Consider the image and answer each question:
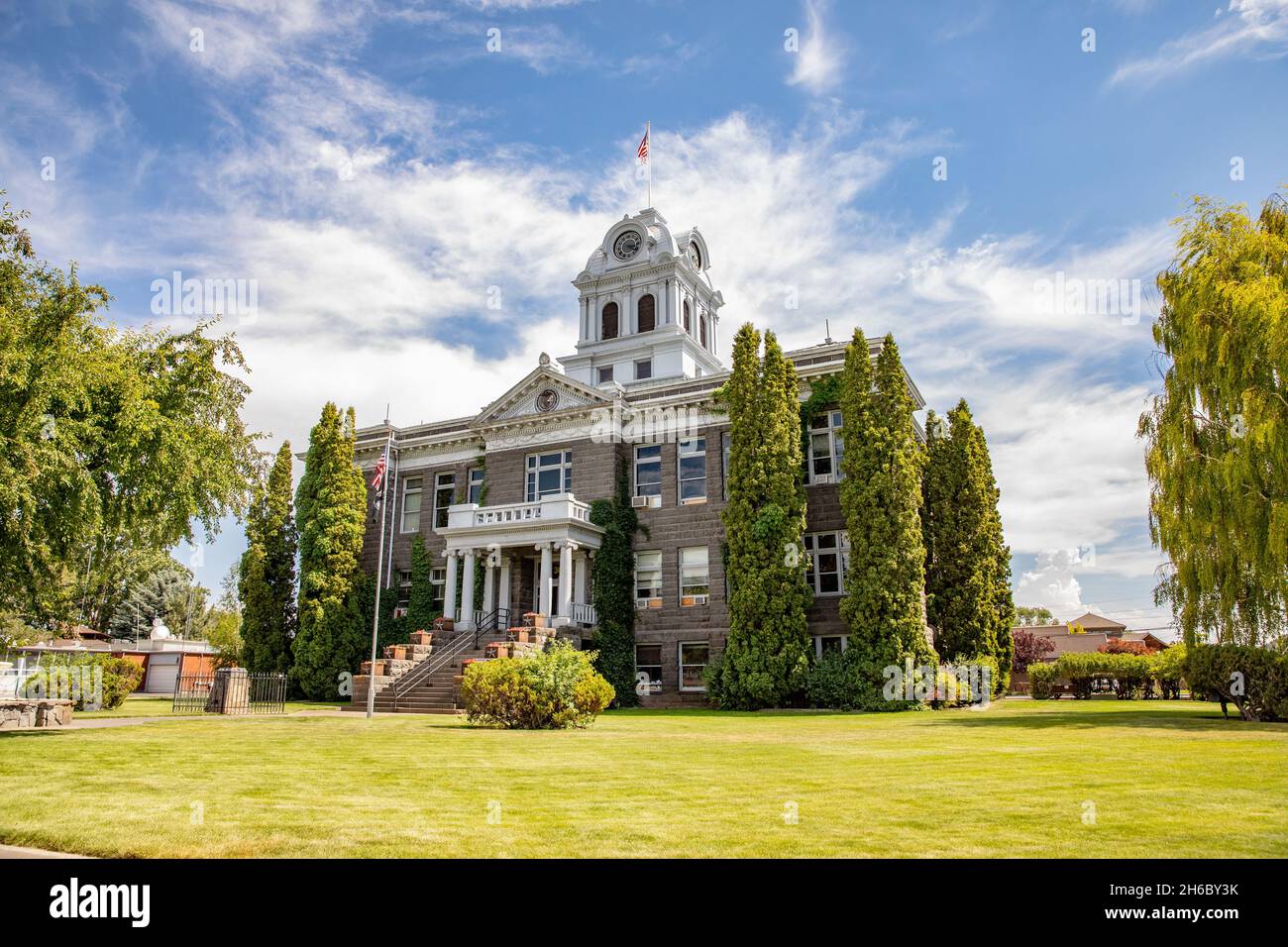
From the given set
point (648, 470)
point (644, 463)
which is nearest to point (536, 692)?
point (648, 470)

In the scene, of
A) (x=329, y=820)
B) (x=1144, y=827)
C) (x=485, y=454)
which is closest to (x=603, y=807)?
(x=329, y=820)

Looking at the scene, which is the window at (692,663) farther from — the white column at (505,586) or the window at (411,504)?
the window at (411,504)

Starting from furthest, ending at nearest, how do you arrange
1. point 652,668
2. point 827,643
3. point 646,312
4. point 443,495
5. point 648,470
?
point 646,312, point 443,495, point 648,470, point 652,668, point 827,643

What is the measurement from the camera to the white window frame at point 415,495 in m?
40.3

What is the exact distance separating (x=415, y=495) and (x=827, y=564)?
19.3 meters

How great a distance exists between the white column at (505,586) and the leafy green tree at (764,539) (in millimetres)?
9102

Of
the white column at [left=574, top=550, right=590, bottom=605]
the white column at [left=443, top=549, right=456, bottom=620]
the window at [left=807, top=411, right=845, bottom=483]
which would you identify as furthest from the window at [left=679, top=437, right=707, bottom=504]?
the white column at [left=443, top=549, right=456, bottom=620]

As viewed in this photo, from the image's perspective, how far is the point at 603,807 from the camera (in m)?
8.27

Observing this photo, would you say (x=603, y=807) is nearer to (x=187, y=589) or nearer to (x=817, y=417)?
(x=817, y=417)

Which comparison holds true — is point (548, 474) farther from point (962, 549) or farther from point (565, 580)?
point (962, 549)

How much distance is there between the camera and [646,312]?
157 feet

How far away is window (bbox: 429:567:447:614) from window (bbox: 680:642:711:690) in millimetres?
11311

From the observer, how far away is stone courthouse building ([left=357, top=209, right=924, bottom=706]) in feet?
108
